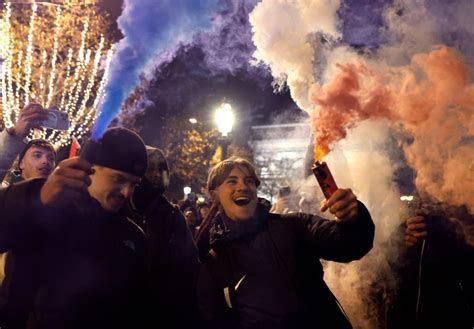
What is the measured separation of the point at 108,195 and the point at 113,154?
0.83 ft

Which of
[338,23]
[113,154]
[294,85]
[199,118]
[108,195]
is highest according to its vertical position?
[199,118]

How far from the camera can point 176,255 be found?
3.33 meters

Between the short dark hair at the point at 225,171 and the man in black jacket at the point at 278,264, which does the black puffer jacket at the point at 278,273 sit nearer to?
the man in black jacket at the point at 278,264

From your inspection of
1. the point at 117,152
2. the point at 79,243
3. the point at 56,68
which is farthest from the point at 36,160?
the point at 56,68

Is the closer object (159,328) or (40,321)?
(40,321)

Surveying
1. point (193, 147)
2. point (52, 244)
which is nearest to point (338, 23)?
point (52, 244)

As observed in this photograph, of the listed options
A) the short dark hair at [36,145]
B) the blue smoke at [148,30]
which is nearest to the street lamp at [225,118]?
the blue smoke at [148,30]

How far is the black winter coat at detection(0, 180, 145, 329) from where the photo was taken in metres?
1.91

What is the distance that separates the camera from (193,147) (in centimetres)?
3112

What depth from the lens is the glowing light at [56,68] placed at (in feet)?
55.2

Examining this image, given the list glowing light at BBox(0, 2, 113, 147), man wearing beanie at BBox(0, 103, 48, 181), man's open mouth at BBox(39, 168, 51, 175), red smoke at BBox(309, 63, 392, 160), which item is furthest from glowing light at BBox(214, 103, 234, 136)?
glowing light at BBox(0, 2, 113, 147)

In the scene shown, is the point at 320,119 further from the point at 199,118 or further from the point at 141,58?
the point at 199,118

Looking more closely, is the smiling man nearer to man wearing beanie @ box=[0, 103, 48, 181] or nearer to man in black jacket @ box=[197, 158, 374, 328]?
man wearing beanie @ box=[0, 103, 48, 181]

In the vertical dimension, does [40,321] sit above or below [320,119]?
below
